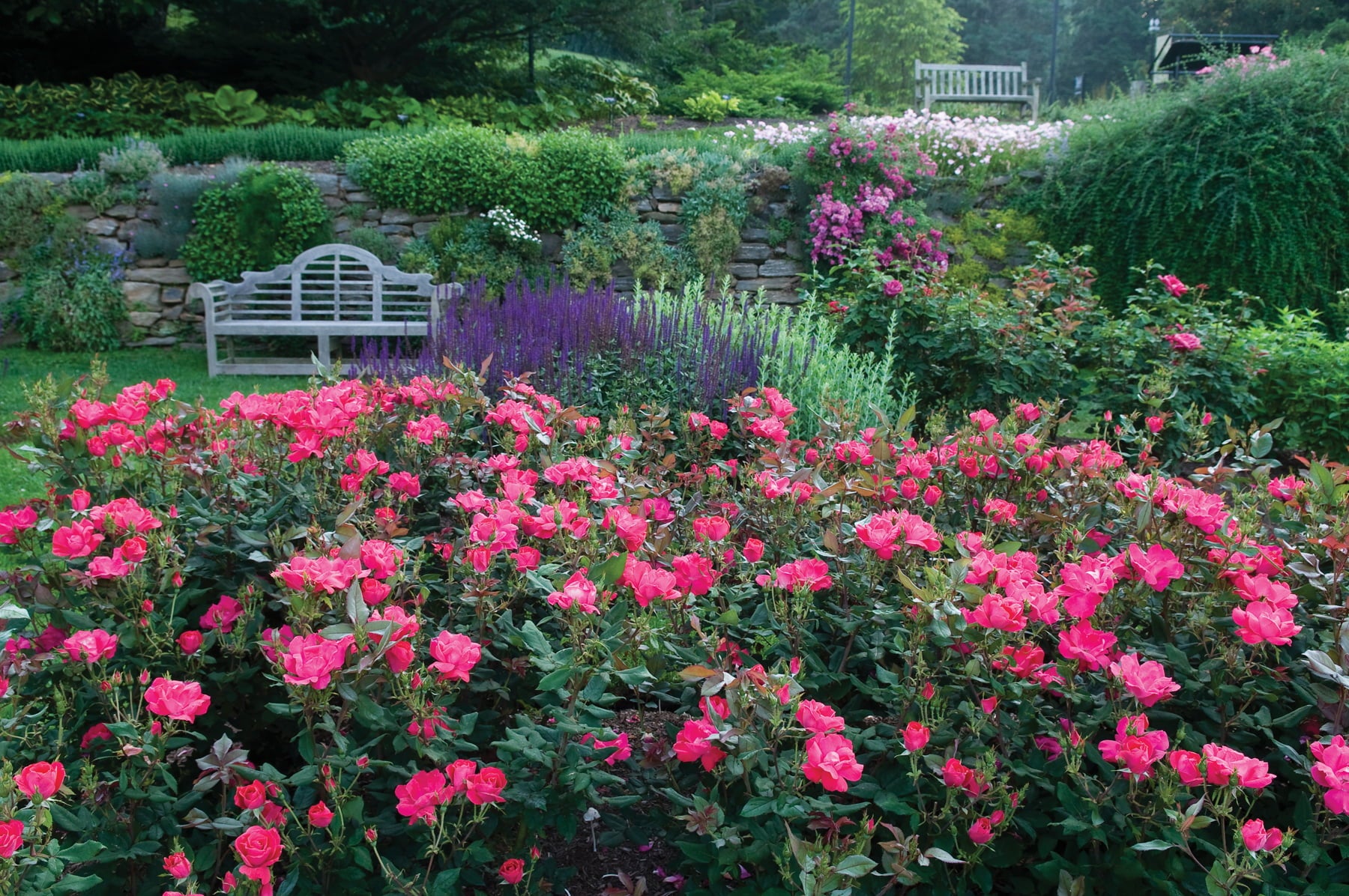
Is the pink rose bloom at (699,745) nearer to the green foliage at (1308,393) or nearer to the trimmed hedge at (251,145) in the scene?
the green foliage at (1308,393)

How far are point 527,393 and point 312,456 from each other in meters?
0.70

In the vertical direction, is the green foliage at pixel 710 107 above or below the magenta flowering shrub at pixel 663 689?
above

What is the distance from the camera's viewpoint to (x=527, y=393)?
243 cm

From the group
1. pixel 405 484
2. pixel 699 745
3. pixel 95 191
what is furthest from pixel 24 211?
pixel 699 745

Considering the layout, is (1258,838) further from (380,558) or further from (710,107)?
(710,107)

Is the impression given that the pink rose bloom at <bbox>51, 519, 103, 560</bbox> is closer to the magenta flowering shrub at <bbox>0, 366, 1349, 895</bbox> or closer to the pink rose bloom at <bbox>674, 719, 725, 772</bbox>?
the magenta flowering shrub at <bbox>0, 366, 1349, 895</bbox>

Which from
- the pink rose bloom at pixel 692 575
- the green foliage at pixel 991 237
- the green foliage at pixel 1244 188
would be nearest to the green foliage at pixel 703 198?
the green foliage at pixel 991 237

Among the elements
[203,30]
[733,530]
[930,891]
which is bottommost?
[930,891]

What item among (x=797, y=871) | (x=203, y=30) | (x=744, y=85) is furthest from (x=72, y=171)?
(x=744, y=85)

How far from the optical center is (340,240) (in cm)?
812

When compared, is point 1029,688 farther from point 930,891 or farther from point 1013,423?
point 1013,423

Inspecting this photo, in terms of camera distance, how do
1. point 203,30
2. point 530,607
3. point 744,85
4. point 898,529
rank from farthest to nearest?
1. point 744,85
2. point 203,30
3. point 530,607
4. point 898,529

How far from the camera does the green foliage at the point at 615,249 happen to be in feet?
25.8

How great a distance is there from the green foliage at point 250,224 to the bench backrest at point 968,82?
9.65m
